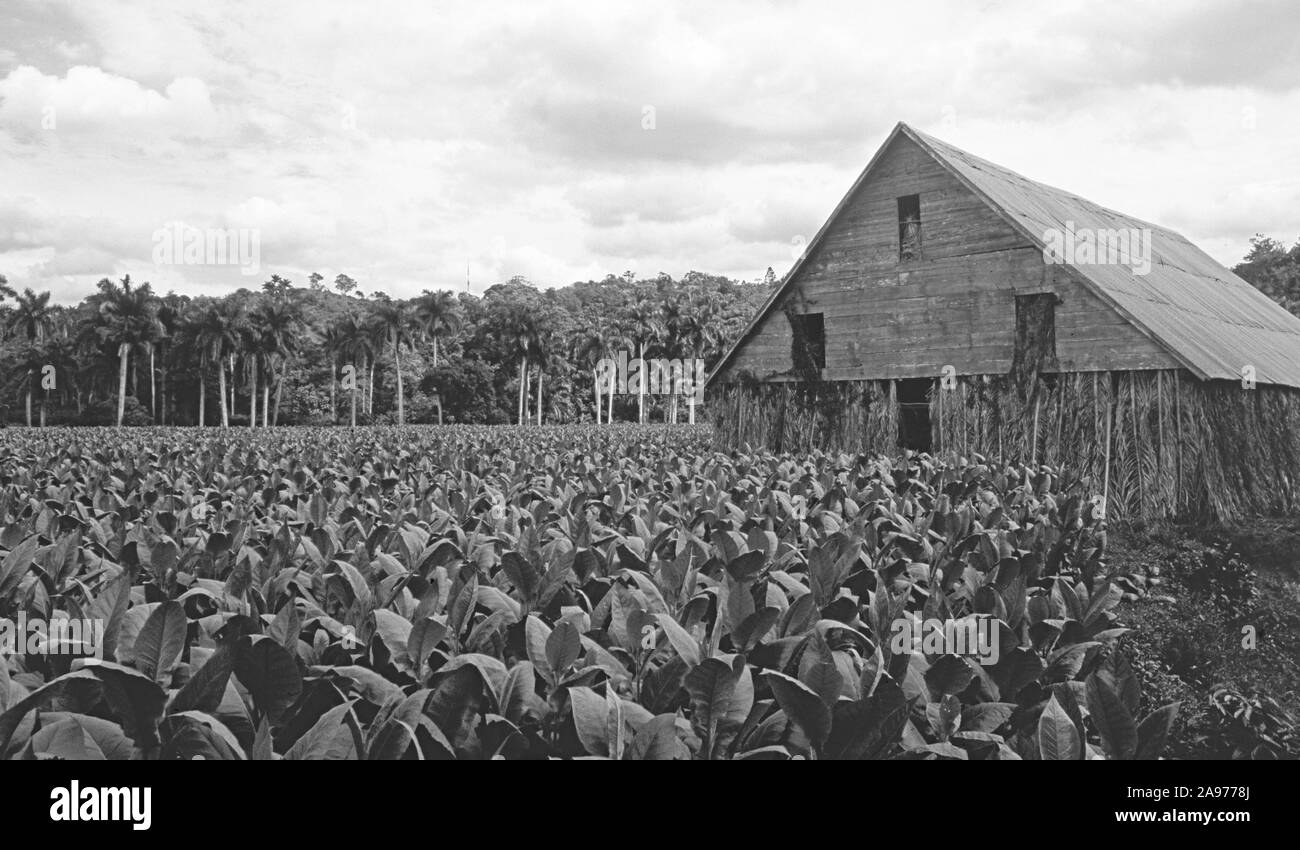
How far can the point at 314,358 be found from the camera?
97.6m

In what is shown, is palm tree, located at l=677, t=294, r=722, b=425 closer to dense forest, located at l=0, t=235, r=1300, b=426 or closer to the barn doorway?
dense forest, located at l=0, t=235, r=1300, b=426

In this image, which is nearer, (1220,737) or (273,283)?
(1220,737)

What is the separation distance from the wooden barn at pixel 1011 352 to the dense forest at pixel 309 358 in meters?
63.2

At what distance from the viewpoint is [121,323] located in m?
78.0

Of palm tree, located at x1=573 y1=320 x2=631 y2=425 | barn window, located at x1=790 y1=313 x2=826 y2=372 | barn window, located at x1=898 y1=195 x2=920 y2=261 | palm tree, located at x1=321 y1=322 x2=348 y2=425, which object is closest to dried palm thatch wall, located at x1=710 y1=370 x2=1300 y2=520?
barn window, located at x1=790 y1=313 x2=826 y2=372

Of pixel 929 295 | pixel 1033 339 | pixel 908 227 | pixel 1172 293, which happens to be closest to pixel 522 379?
pixel 908 227

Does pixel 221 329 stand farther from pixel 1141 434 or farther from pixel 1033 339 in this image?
pixel 1141 434

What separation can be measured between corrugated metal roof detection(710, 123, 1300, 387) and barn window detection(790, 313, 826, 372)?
88 cm

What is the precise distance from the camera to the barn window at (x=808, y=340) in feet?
75.2

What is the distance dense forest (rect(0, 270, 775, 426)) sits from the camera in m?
81.1
